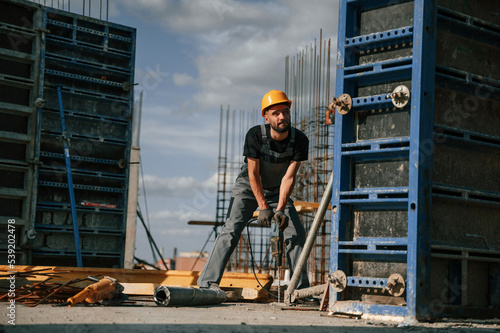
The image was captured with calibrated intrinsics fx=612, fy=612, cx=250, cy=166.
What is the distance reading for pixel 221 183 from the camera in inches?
1059

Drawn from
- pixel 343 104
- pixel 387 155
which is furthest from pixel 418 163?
pixel 343 104

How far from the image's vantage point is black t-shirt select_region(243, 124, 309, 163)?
678cm

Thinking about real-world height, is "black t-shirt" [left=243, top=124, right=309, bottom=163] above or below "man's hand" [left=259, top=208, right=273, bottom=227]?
above

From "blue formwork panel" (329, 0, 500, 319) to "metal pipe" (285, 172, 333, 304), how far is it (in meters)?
0.67

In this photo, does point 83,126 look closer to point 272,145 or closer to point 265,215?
point 272,145

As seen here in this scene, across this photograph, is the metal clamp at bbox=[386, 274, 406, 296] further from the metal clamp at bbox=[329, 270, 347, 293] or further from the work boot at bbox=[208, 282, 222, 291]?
the work boot at bbox=[208, 282, 222, 291]

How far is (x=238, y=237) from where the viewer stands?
680 centimetres

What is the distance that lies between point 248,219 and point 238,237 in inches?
15.6

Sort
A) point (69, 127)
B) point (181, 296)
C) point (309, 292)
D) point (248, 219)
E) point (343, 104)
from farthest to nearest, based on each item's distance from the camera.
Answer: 1. point (69, 127)
2. point (248, 219)
3. point (309, 292)
4. point (181, 296)
5. point (343, 104)

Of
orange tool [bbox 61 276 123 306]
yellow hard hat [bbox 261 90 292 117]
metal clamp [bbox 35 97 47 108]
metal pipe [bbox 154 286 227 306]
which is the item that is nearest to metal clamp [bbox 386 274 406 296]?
metal pipe [bbox 154 286 227 306]

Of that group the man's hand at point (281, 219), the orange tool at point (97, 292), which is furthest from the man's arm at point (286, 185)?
the orange tool at point (97, 292)

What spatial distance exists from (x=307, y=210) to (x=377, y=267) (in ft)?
34.8

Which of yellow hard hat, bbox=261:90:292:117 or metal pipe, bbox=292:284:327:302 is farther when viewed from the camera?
yellow hard hat, bbox=261:90:292:117

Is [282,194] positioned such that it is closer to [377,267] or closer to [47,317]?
[377,267]
